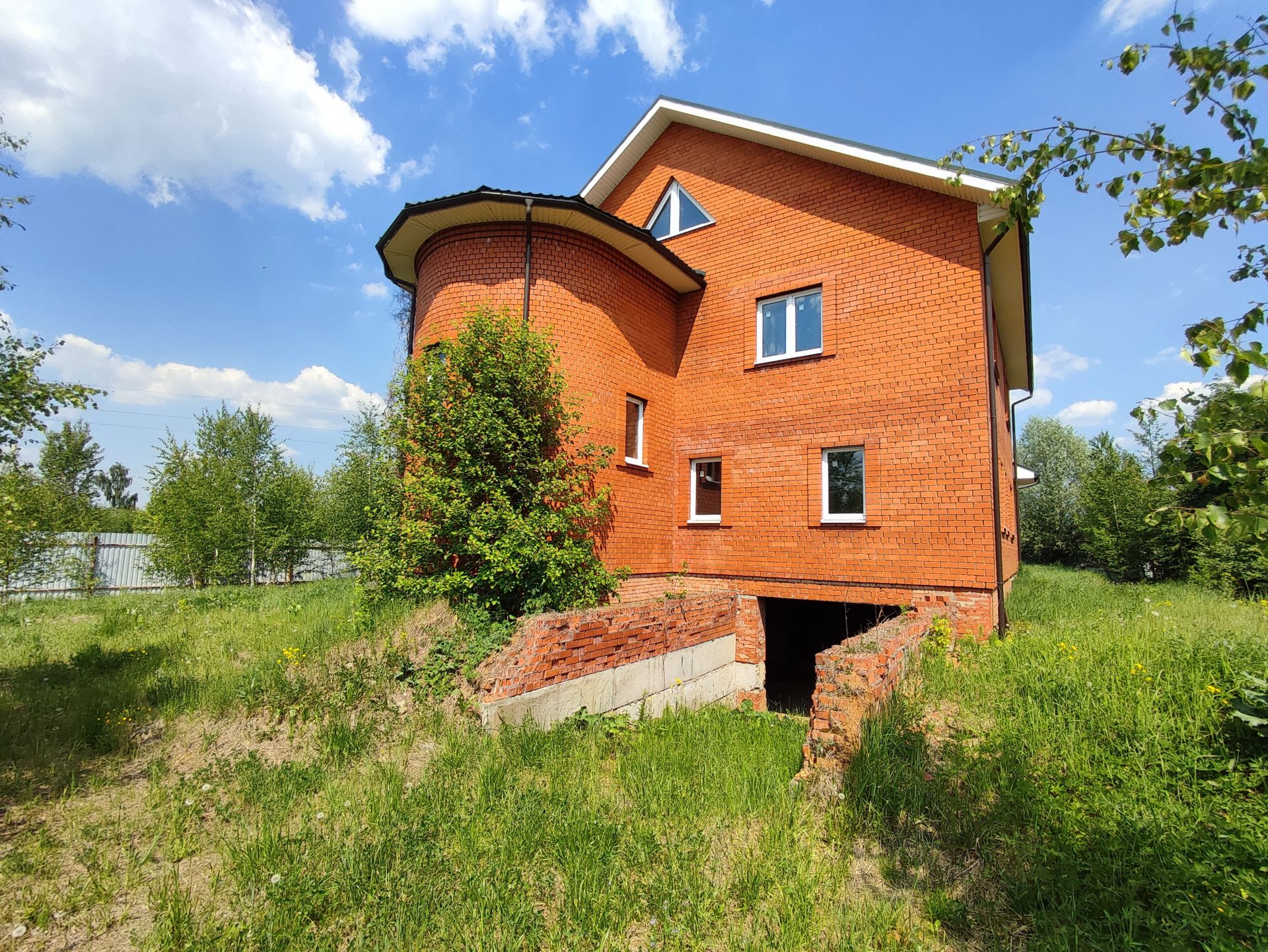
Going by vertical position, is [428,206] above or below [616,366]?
above

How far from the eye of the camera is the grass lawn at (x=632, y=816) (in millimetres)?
2943

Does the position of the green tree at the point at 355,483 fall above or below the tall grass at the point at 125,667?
above

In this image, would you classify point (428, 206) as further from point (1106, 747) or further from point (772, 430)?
point (1106, 747)

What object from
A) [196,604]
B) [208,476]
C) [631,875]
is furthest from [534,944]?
[208,476]

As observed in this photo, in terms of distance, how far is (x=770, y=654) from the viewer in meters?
12.0

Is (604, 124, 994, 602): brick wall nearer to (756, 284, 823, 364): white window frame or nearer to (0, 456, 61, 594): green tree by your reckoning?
(756, 284, 823, 364): white window frame

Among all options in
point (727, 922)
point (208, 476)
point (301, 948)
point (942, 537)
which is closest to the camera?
point (301, 948)

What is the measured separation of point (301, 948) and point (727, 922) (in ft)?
7.10

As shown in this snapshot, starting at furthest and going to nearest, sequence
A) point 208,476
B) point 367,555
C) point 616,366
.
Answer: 1. point 208,476
2. point 616,366
3. point 367,555

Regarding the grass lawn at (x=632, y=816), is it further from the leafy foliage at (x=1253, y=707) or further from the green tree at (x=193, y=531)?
the green tree at (x=193, y=531)

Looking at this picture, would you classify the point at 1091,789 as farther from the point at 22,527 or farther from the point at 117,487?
the point at 117,487

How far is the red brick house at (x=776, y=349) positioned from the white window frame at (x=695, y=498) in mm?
47

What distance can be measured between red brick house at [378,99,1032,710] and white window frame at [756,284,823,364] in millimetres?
36

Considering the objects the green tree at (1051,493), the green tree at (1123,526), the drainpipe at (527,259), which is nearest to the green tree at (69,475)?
the drainpipe at (527,259)
